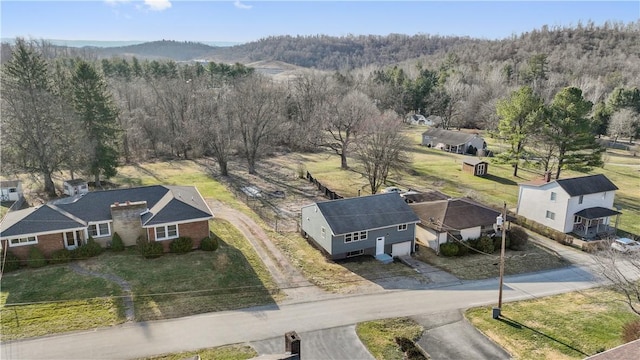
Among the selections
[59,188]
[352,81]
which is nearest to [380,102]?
[352,81]

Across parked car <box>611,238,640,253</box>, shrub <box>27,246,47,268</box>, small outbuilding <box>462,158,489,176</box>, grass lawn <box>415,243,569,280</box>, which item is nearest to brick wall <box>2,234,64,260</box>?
shrub <box>27,246,47,268</box>

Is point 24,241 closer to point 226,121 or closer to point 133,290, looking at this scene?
point 133,290

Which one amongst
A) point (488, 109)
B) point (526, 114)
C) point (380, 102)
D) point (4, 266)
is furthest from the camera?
point (380, 102)

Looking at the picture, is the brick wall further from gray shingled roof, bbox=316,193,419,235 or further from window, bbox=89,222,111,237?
gray shingled roof, bbox=316,193,419,235

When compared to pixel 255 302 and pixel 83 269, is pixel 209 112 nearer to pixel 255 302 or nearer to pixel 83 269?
pixel 83 269

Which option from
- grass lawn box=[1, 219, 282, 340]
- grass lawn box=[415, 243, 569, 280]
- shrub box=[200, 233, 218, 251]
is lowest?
grass lawn box=[415, 243, 569, 280]

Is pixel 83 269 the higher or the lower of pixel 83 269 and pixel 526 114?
the lower

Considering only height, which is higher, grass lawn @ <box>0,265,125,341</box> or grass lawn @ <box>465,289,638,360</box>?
grass lawn @ <box>0,265,125,341</box>
